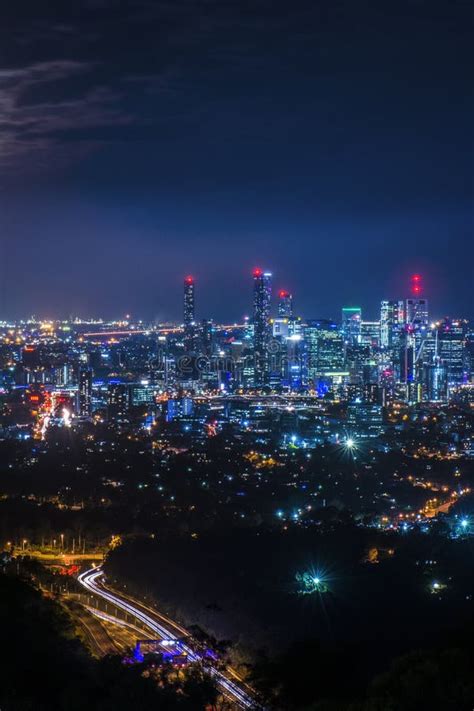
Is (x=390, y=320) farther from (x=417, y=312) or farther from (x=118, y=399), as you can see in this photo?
(x=118, y=399)

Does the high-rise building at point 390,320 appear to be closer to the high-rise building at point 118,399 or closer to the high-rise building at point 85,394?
the high-rise building at point 118,399

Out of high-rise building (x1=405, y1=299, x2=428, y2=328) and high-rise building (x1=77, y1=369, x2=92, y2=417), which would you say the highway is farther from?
high-rise building (x1=405, y1=299, x2=428, y2=328)

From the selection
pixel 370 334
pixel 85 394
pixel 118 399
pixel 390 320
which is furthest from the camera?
pixel 370 334

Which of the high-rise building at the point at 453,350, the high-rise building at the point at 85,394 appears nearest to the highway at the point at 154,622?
the high-rise building at the point at 85,394

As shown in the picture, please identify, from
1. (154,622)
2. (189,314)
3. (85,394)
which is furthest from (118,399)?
(154,622)

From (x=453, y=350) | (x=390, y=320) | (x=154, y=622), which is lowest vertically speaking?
(x=154, y=622)

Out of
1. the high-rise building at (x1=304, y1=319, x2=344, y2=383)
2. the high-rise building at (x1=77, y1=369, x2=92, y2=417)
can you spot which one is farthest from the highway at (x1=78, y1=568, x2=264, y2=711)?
the high-rise building at (x1=304, y1=319, x2=344, y2=383)
